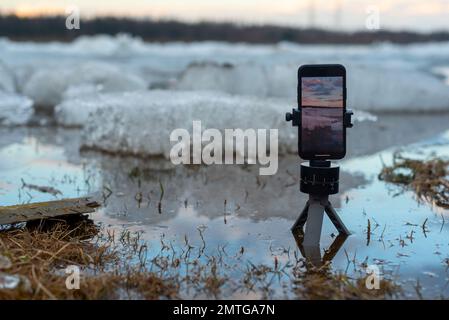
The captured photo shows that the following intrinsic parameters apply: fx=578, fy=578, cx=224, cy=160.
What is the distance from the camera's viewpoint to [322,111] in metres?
3.50

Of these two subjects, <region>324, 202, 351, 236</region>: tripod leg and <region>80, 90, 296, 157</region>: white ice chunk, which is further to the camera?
<region>80, 90, 296, 157</region>: white ice chunk

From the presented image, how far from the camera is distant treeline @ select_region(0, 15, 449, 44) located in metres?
32.1

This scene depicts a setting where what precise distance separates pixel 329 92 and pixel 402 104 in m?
9.47

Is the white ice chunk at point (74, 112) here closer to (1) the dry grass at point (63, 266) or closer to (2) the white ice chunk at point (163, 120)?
(2) the white ice chunk at point (163, 120)

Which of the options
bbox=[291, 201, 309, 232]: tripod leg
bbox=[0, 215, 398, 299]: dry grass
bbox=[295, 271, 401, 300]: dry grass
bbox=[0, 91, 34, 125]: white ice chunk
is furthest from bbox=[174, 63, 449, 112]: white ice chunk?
bbox=[295, 271, 401, 300]: dry grass

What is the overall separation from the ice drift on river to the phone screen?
10.6 feet

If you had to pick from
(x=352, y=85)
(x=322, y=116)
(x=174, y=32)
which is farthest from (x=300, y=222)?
(x=174, y=32)

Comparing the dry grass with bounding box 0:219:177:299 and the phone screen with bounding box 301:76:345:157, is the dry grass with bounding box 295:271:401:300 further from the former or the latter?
the phone screen with bounding box 301:76:345:157

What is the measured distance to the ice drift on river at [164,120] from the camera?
6766 millimetres

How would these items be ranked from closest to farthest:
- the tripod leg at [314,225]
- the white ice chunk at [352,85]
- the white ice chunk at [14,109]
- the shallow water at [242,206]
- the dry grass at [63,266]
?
the dry grass at [63,266] < the shallow water at [242,206] < the tripod leg at [314,225] < the white ice chunk at [14,109] < the white ice chunk at [352,85]

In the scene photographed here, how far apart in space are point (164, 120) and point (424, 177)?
3.04 meters

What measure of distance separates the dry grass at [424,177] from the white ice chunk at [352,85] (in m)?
6.26

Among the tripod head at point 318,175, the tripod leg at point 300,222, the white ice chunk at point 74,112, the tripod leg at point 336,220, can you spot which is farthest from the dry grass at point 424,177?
the white ice chunk at point 74,112
